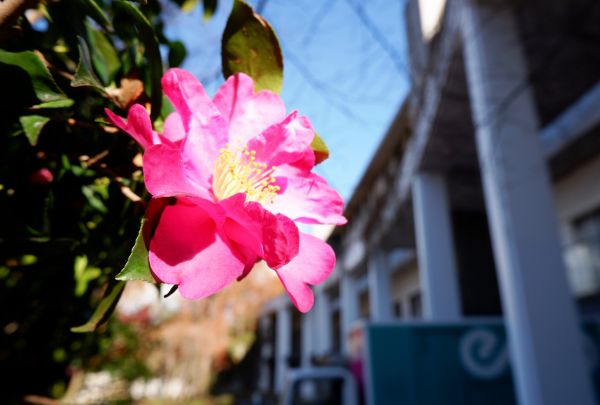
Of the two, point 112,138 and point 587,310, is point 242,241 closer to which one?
point 112,138

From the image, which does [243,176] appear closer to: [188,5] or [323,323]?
[188,5]

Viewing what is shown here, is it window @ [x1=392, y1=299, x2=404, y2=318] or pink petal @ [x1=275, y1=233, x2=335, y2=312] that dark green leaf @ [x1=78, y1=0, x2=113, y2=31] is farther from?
window @ [x1=392, y1=299, x2=404, y2=318]

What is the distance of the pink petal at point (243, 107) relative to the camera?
49 cm

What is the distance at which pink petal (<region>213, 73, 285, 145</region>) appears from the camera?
0.49 meters

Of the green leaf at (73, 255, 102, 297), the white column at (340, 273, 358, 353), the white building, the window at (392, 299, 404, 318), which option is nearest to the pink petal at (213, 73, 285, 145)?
the green leaf at (73, 255, 102, 297)

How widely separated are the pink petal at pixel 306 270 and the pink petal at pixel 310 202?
0.08 ft

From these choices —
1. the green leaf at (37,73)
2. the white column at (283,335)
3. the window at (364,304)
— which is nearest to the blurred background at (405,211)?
the green leaf at (37,73)

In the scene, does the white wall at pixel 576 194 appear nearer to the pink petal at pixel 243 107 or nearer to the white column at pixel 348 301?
the white column at pixel 348 301

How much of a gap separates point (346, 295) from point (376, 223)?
381 cm

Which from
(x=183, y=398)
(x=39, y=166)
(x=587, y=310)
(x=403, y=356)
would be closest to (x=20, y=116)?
(x=39, y=166)

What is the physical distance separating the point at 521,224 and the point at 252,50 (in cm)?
351

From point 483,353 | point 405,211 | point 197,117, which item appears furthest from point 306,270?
point 405,211

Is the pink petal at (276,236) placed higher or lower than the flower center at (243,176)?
lower

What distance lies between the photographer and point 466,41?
4.01 m
